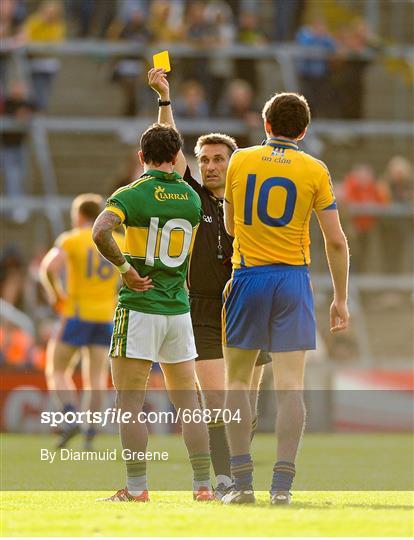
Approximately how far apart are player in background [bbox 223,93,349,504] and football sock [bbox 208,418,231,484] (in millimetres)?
→ 881

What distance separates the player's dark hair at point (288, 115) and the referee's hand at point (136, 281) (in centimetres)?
107

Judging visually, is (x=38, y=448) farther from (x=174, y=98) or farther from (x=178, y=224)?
(x=174, y=98)

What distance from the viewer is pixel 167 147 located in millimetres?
8625

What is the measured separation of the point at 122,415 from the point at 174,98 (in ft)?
45.1

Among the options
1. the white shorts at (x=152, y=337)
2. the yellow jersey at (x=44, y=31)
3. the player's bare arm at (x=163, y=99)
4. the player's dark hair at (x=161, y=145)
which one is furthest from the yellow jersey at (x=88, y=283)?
the yellow jersey at (x=44, y=31)

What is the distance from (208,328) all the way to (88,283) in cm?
521

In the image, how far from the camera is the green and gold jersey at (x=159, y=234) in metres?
8.55

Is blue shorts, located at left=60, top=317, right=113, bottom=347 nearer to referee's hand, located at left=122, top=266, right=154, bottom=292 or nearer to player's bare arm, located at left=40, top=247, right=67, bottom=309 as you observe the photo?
player's bare arm, located at left=40, top=247, right=67, bottom=309

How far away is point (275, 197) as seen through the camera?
827cm

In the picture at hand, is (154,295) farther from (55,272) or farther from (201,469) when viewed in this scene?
(55,272)

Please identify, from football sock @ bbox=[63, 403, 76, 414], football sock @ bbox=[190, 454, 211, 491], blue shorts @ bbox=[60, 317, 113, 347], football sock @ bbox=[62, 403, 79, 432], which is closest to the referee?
football sock @ bbox=[190, 454, 211, 491]

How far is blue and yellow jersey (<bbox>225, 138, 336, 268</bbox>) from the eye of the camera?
8266mm

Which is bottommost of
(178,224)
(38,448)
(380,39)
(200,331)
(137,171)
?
(38,448)

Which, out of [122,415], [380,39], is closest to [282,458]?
[122,415]
